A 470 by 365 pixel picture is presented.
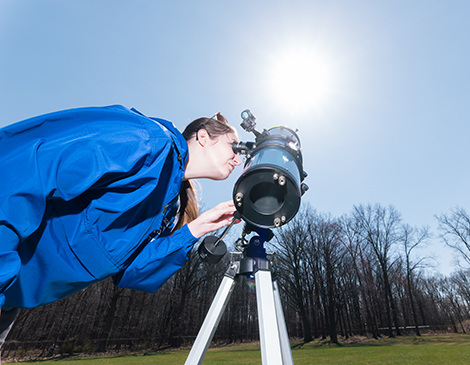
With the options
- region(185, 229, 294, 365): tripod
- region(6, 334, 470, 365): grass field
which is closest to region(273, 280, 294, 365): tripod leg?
region(185, 229, 294, 365): tripod

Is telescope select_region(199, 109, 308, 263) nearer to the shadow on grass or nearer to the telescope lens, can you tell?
the telescope lens

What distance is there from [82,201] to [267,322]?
3.29 feet

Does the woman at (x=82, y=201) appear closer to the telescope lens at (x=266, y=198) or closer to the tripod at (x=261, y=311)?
the tripod at (x=261, y=311)

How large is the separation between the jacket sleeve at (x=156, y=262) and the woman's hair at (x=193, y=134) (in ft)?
2.11

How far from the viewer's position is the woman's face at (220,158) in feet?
6.03

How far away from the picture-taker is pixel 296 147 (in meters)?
1.72

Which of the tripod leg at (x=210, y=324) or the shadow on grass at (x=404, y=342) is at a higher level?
the tripod leg at (x=210, y=324)

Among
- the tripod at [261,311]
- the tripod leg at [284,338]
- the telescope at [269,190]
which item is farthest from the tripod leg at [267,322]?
the telescope at [269,190]

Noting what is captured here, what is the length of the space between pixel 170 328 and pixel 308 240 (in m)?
15.3

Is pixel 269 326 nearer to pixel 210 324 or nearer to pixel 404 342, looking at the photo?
pixel 210 324

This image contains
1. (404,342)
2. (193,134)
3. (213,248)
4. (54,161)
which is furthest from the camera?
(404,342)

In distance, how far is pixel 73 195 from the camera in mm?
860

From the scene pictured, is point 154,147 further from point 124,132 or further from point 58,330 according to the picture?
point 58,330

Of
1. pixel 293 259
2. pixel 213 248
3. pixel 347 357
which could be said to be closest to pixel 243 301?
pixel 293 259
